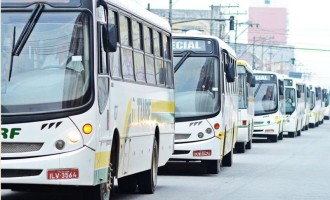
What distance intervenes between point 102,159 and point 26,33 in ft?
5.71

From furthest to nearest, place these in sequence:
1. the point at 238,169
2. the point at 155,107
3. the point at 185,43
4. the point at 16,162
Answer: the point at 238,169 < the point at 185,43 < the point at 155,107 < the point at 16,162

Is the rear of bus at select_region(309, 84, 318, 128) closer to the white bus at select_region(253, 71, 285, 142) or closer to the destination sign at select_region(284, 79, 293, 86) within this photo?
the destination sign at select_region(284, 79, 293, 86)

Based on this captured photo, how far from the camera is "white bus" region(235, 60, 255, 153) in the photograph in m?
32.6

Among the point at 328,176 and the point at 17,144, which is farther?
the point at 328,176

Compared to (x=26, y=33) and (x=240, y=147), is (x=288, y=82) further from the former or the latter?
(x=26, y=33)

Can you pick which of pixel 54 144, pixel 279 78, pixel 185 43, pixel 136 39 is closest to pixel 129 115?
pixel 136 39

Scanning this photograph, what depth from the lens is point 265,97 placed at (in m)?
44.6

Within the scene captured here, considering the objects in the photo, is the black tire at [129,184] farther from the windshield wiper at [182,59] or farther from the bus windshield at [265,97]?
the bus windshield at [265,97]

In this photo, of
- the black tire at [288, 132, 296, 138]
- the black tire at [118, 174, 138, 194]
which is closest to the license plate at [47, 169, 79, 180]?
the black tire at [118, 174, 138, 194]

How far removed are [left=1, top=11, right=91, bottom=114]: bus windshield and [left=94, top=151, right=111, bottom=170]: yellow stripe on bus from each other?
68cm

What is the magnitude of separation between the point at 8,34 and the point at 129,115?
108 inches

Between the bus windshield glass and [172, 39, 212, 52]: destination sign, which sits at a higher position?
[172, 39, 212, 52]: destination sign

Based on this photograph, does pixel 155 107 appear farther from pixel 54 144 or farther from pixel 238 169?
pixel 238 169

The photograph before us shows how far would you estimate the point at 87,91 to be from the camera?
42.0 ft
